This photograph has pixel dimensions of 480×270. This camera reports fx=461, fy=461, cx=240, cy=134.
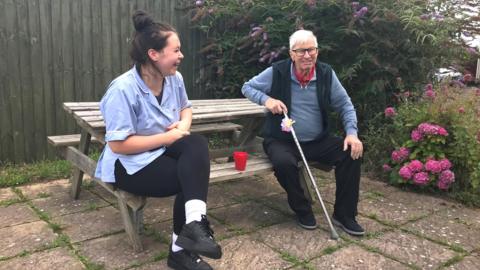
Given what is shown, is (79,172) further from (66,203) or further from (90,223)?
(90,223)

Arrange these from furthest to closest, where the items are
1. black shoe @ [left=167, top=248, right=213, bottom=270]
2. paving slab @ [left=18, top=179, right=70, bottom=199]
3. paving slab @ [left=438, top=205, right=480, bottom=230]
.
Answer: paving slab @ [left=18, top=179, right=70, bottom=199]
paving slab @ [left=438, top=205, right=480, bottom=230]
black shoe @ [left=167, top=248, right=213, bottom=270]

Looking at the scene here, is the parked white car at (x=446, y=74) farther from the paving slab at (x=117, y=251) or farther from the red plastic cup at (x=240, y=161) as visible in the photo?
the paving slab at (x=117, y=251)

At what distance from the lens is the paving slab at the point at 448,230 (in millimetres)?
3123

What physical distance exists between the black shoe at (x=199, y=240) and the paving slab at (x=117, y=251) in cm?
46

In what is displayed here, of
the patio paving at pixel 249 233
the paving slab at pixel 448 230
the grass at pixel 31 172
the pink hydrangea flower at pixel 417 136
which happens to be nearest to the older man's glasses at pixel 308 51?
the patio paving at pixel 249 233

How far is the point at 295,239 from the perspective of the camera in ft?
10.2

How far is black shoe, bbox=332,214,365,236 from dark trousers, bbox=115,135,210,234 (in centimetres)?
119

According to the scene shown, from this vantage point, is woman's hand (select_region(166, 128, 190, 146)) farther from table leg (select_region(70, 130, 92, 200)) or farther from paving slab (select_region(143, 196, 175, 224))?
table leg (select_region(70, 130, 92, 200))

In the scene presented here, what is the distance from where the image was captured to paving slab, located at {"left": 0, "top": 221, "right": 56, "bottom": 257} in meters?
2.85

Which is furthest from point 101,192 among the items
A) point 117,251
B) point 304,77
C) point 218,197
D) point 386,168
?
point 386,168

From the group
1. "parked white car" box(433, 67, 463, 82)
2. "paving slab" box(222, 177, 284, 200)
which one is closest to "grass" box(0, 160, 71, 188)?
"paving slab" box(222, 177, 284, 200)

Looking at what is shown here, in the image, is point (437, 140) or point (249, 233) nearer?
point (249, 233)

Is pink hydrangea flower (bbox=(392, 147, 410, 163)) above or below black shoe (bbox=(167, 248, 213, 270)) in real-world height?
above

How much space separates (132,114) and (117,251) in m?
0.87
